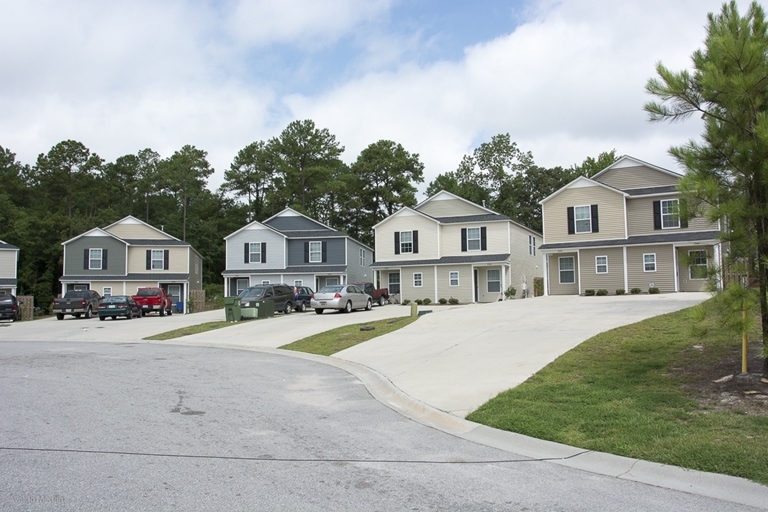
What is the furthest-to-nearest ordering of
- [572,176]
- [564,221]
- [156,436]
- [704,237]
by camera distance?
[572,176] → [564,221] → [704,237] → [156,436]

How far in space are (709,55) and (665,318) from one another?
10011 millimetres

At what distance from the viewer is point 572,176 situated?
64.6 m

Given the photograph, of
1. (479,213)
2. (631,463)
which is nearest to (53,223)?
(479,213)

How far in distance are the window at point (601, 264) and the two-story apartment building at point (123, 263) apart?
29.7 m

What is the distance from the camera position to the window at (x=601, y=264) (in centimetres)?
3414

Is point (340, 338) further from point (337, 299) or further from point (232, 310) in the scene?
point (232, 310)

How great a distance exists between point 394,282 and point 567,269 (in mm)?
11897

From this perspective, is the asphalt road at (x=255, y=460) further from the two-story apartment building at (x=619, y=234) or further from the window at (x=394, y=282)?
the window at (x=394, y=282)

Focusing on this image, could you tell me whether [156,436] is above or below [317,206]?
below

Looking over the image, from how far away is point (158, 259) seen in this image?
167 feet

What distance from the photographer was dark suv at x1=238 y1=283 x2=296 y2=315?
3254cm

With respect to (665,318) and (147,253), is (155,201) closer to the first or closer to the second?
(147,253)

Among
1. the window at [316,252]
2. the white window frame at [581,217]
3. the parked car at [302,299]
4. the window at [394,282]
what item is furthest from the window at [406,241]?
the white window frame at [581,217]

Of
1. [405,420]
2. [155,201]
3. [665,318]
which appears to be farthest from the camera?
[155,201]
